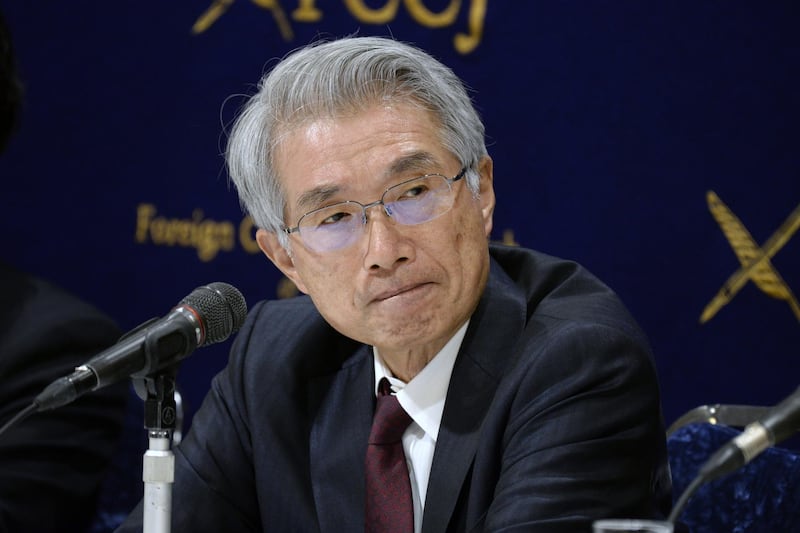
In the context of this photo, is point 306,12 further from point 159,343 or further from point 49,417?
point 159,343

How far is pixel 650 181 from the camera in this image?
3.19 m

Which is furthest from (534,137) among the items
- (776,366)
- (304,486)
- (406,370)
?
(304,486)

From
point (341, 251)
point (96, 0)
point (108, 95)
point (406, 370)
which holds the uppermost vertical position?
point (96, 0)

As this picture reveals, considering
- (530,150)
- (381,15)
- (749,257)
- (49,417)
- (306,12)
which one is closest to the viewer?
(49,417)

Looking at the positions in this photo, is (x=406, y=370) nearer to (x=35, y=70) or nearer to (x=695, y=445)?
(x=695, y=445)

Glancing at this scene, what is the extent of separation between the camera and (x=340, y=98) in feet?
7.35

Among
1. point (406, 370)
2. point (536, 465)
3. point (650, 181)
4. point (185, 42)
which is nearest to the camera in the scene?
point (536, 465)

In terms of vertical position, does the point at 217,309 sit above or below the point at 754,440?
above

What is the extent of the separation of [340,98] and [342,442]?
72 centimetres

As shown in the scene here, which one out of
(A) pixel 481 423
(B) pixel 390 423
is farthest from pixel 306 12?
(A) pixel 481 423

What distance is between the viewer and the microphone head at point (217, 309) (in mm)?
1847

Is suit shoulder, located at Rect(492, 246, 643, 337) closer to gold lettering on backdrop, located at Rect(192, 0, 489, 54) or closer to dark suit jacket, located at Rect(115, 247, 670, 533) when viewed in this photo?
dark suit jacket, located at Rect(115, 247, 670, 533)

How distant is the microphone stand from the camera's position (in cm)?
174

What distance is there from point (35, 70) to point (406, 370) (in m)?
2.27
